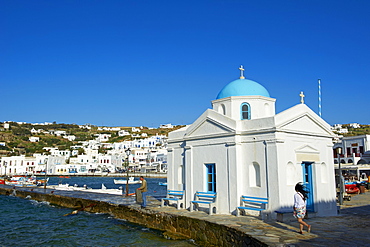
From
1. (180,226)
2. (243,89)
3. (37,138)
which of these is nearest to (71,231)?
(180,226)

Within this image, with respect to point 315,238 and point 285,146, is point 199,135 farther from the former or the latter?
point 315,238

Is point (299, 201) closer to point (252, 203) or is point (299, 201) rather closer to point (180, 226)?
point (252, 203)

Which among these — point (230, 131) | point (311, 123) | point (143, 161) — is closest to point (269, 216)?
point (230, 131)

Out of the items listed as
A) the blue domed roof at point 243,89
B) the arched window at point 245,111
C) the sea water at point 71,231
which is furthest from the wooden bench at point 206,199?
the blue domed roof at point 243,89

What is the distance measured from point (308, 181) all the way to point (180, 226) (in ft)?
18.6

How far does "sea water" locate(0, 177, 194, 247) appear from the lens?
13.4 metres

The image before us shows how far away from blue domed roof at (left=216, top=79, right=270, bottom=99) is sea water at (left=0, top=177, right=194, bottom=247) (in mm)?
7278

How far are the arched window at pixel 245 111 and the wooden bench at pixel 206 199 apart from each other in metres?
3.96

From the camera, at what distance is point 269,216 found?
1228 cm

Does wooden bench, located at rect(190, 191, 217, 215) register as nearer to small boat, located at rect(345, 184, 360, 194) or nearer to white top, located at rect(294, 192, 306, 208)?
white top, located at rect(294, 192, 306, 208)

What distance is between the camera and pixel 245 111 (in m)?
15.7

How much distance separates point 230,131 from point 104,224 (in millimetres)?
8248

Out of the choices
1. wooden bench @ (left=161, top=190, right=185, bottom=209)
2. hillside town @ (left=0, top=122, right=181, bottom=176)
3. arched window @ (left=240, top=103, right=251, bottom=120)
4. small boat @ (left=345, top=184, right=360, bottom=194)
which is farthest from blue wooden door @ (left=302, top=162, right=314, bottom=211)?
hillside town @ (left=0, top=122, right=181, bottom=176)

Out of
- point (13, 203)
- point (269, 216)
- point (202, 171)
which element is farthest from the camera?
point (13, 203)
